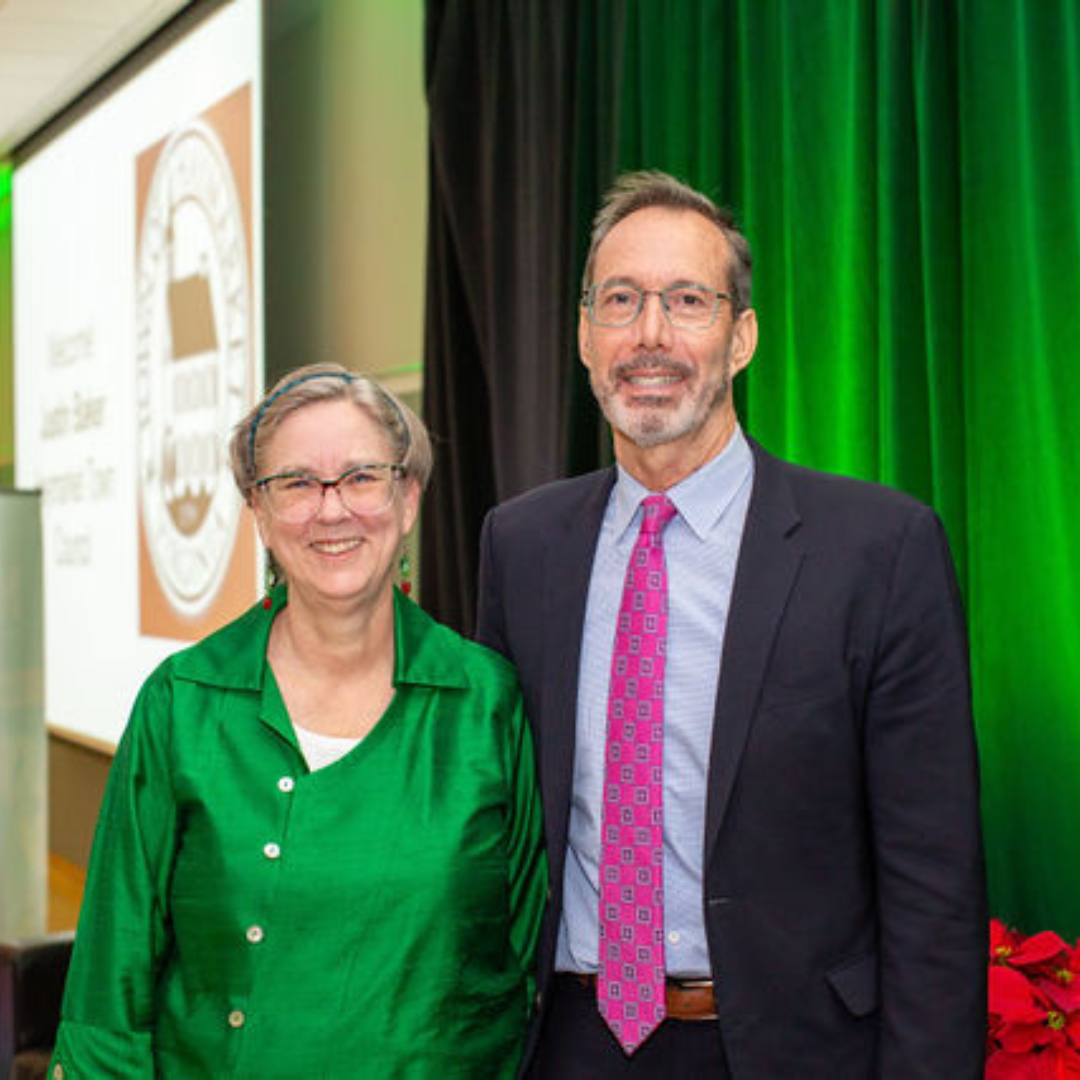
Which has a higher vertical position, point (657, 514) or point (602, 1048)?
point (657, 514)

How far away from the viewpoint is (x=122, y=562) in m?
5.34

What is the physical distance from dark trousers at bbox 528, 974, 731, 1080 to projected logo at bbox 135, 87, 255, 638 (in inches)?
115

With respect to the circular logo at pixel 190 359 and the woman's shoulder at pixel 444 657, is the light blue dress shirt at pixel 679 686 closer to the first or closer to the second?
the woman's shoulder at pixel 444 657

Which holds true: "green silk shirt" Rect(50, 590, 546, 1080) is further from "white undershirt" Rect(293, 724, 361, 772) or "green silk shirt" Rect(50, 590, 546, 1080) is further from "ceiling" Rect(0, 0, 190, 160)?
"ceiling" Rect(0, 0, 190, 160)

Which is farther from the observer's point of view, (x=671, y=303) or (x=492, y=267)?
(x=492, y=267)

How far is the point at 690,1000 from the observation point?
1.48 meters

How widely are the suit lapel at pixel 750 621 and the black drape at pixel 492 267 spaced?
1592 millimetres

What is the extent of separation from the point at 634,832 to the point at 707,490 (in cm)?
38

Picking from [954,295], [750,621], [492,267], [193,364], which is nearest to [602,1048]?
[750,621]

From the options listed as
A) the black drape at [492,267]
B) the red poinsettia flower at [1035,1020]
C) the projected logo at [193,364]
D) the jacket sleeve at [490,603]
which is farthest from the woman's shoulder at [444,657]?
the projected logo at [193,364]

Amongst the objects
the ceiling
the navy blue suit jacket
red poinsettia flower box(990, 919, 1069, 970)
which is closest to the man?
the navy blue suit jacket

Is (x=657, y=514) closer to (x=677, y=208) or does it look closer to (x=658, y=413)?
(x=658, y=413)

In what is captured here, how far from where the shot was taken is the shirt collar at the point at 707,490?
61.8 inches

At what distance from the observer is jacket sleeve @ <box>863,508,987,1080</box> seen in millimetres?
1409
